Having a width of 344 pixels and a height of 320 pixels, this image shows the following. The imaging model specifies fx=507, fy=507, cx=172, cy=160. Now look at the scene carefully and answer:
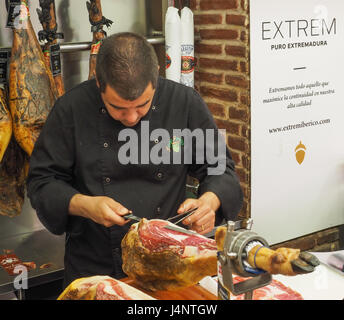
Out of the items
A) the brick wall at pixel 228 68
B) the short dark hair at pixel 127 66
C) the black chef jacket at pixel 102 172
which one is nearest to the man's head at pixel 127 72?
the short dark hair at pixel 127 66

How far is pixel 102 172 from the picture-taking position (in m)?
1.96

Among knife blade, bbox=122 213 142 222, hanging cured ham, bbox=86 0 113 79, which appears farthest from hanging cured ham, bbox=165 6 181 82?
knife blade, bbox=122 213 142 222

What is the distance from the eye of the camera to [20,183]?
250 centimetres

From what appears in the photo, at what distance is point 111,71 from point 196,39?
1744 millimetres

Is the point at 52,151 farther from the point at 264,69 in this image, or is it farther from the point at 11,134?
the point at 264,69

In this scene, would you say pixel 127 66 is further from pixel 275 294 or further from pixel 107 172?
pixel 275 294

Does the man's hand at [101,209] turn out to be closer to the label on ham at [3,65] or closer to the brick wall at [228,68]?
the label on ham at [3,65]

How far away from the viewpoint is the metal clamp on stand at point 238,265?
3.62ft

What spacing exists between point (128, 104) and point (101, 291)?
23.8 inches

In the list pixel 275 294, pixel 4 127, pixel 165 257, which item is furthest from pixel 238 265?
pixel 4 127

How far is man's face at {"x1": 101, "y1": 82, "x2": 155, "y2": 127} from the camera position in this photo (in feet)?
5.43

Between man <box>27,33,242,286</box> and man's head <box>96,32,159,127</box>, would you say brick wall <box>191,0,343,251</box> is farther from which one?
man's head <box>96,32,159,127</box>

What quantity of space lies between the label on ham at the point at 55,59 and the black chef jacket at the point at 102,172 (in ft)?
1.68
